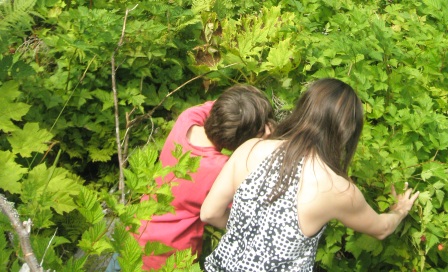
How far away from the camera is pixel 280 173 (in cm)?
223

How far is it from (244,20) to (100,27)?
0.96 metres

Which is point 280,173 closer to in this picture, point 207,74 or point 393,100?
point 393,100

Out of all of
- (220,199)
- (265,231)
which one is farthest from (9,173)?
(265,231)

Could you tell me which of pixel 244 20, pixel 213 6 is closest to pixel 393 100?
pixel 244 20

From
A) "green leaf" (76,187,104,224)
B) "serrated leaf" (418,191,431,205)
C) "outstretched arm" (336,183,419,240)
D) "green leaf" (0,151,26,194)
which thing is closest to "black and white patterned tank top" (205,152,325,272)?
"outstretched arm" (336,183,419,240)

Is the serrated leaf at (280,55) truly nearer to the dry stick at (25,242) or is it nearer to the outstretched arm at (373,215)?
the outstretched arm at (373,215)

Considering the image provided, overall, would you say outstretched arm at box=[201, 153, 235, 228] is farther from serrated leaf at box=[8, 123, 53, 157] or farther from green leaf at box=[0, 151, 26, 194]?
serrated leaf at box=[8, 123, 53, 157]

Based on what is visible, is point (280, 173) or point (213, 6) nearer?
point (280, 173)

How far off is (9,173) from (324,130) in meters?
1.47

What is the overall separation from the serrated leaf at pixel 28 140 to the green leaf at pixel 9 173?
156 mm

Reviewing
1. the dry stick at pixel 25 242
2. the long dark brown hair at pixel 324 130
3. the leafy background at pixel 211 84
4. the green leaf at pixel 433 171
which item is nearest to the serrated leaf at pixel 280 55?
the leafy background at pixel 211 84

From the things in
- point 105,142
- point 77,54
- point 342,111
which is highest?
point 342,111

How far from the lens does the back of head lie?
2.65 m

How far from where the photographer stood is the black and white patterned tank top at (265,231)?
2.26 meters
